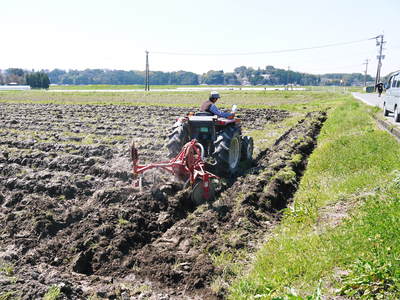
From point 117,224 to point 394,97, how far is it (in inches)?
546

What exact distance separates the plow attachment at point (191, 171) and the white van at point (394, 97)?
10.6 m

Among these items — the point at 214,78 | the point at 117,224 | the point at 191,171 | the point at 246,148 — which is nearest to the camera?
the point at 117,224

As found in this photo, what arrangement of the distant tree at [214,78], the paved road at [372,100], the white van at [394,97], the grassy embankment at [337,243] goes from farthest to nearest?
the distant tree at [214,78] → the paved road at [372,100] → the white van at [394,97] → the grassy embankment at [337,243]

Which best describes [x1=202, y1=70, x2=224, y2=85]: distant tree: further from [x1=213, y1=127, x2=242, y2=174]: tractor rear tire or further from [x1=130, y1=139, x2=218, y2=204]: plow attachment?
[x1=130, y1=139, x2=218, y2=204]: plow attachment

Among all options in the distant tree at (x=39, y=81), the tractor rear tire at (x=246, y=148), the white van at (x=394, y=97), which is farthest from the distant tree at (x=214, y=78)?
the tractor rear tire at (x=246, y=148)

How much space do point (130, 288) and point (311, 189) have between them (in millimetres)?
4461

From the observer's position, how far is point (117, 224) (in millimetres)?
5797

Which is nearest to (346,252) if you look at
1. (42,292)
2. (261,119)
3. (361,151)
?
(42,292)

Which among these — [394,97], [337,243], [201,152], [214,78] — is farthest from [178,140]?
[214,78]

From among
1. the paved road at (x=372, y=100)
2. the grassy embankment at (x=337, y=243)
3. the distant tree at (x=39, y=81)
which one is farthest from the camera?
the distant tree at (x=39, y=81)

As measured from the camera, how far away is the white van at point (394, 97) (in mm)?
15116

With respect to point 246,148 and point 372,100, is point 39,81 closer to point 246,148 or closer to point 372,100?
point 372,100

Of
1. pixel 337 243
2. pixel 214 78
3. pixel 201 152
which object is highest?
pixel 214 78

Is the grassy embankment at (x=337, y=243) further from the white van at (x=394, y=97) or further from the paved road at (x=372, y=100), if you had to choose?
the paved road at (x=372, y=100)
